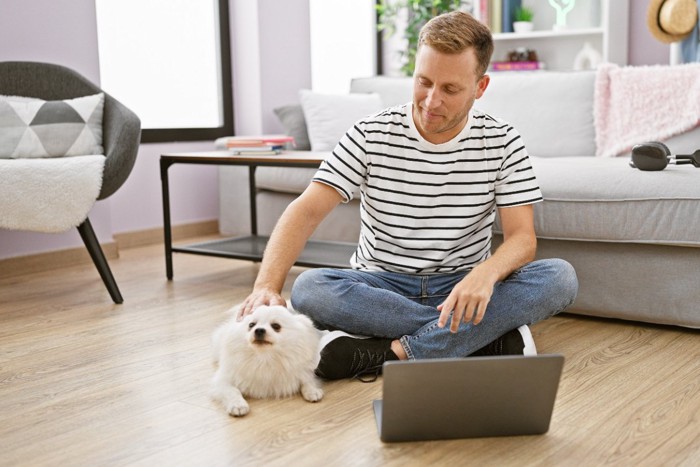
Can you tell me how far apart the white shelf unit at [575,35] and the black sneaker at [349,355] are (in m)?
2.85

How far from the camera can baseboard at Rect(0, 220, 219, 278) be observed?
3.00m

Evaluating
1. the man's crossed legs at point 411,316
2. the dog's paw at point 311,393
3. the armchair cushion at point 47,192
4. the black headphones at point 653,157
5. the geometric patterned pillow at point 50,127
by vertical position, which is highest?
the geometric patterned pillow at point 50,127

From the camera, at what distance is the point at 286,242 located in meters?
1.65

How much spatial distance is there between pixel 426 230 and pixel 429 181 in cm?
11

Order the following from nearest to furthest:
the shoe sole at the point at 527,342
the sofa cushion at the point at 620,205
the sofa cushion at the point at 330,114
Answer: the shoe sole at the point at 527,342, the sofa cushion at the point at 620,205, the sofa cushion at the point at 330,114

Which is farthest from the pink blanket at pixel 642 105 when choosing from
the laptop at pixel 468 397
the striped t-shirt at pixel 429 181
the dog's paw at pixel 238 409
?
→ the dog's paw at pixel 238 409

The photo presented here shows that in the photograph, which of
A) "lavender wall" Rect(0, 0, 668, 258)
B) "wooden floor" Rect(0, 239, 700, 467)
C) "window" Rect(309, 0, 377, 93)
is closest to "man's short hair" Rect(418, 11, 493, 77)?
"wooden floor" Rect(0, 239, 700, 467)

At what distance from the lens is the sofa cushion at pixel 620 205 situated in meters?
2.01

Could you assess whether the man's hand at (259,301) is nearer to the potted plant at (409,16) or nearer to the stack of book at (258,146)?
the stack of book at (258,146)

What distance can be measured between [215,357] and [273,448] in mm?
514

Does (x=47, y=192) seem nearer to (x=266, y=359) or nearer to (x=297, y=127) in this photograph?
(x=266, y=359)

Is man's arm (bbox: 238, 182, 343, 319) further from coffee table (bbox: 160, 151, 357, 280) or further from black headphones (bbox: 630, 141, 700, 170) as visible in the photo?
black headphones (bbox: 630, 141, 700, 170)

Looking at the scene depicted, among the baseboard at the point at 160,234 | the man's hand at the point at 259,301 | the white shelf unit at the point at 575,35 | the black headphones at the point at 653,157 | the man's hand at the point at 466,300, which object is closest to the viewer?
the man's hand at the point at 466,300

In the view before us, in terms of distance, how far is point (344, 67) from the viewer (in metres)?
4.76
